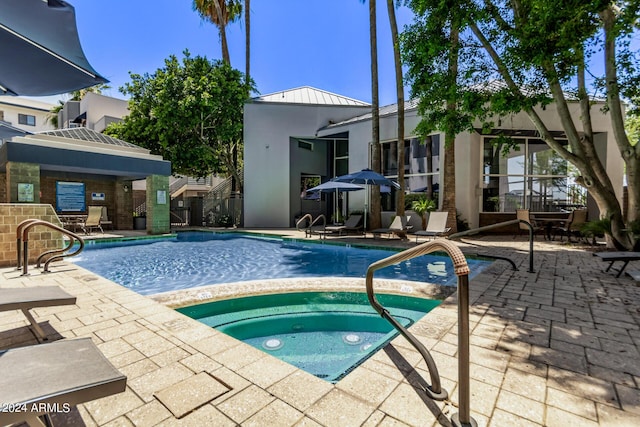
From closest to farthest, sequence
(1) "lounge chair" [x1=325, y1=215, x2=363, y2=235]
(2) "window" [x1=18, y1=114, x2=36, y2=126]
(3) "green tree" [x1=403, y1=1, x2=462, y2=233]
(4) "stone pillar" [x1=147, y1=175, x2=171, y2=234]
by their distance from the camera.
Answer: (3) "green tree" [x1=403, y1=1, x2=462, y2=233], (1) "lounge chair" [x1=325, y1=215, x2=363, y2=235], (4) "stone pillar" [x1=147, y1=175, x2=171, y2=234], (2) "window" [x1=18, y1=114, x2=36, y2=126]

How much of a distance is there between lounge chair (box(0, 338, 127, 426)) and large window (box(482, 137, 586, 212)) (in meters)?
13.9

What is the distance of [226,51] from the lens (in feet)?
61.3

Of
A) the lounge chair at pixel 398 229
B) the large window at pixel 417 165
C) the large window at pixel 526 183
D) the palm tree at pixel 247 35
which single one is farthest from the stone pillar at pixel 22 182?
the large window at pixel 526 183

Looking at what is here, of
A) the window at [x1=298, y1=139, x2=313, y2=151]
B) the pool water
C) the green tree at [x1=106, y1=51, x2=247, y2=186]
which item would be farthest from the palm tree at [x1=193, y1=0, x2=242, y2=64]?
the pool water

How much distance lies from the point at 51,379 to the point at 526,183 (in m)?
15.4

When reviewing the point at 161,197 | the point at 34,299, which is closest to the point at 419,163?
the point at 161,197

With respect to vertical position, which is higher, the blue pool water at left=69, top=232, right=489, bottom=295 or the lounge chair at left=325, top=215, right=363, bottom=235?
the lounge chair at left=325, top=215, right=363, bottom=235

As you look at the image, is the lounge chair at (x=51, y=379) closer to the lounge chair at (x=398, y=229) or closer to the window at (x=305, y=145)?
the lounge chair at (x=398, y=229)

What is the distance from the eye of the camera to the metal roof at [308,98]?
1791 centimetres

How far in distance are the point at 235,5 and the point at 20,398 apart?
913 inches

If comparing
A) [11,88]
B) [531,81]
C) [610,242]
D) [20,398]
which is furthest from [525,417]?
[610,242]

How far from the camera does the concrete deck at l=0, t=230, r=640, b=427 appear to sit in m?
1.73

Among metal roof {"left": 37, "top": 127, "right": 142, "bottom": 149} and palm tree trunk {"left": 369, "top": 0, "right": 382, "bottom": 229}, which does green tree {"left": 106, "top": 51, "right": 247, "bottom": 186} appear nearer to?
metal roof {"left": 37, "top": 127, "right": 142, "bottom": 149}

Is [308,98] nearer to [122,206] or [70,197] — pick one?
[122,206]
